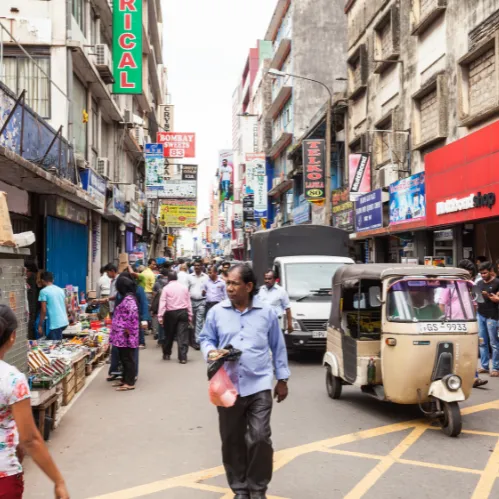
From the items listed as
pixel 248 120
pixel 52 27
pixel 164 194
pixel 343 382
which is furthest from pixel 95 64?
pixel 248 120

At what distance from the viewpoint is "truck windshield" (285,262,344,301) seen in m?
13.3

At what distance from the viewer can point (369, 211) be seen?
2314cm

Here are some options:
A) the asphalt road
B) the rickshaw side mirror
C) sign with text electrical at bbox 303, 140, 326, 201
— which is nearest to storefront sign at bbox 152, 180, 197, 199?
sign with text electrical at bbox 303, 140, 326, 201

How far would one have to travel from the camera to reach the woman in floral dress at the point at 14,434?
3.00m

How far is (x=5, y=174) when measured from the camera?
35.3ft

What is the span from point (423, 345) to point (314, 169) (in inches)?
866

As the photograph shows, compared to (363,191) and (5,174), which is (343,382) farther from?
(363,191)

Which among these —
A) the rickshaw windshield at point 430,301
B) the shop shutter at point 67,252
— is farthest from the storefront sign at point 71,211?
the rickshaw windshield at point 430,301

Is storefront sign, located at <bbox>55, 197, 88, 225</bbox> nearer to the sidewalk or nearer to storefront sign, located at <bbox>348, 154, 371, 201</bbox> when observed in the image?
the sidewalk

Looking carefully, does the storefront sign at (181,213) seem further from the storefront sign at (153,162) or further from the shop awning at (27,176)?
the shop awning at (27,176)

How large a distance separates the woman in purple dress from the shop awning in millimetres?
2267

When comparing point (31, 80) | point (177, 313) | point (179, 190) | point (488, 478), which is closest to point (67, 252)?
point (31, 80)

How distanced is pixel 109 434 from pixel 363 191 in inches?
731

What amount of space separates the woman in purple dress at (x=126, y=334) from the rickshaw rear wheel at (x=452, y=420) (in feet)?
15.8
